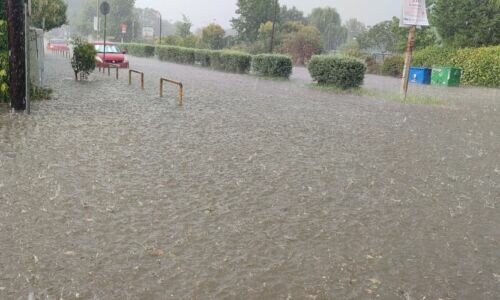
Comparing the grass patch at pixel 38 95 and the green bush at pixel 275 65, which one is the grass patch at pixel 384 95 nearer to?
the green bush at pixel 275 65

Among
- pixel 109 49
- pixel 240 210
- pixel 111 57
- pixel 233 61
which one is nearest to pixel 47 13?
pixel 109 49

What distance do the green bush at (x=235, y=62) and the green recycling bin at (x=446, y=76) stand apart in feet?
33.6

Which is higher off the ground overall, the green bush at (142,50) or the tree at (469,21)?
the tree at (469,21)

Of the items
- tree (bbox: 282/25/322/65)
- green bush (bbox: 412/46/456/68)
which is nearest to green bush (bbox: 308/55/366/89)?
green bush (bbox: 412/46/456/68)

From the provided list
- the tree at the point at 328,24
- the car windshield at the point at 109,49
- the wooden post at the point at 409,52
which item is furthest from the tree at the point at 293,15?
the wooden post at the point at 409,52

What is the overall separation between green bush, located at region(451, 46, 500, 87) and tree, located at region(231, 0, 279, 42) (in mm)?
33622

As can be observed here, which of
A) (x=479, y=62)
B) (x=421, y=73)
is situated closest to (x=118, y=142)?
(x=421, y=73)

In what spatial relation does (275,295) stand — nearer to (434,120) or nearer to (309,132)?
(309,132)

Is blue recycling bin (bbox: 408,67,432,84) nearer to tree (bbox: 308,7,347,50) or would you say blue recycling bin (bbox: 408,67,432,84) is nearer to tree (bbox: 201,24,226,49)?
tree (bbox: 201,24,226,49)

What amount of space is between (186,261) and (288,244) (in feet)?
3.07

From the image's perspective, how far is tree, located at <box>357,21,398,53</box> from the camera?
66312 mm

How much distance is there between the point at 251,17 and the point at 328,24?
40.8 meters

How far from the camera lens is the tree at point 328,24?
9750 centimetres

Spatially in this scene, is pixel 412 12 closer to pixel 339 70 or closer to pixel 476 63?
pixel 339 70
